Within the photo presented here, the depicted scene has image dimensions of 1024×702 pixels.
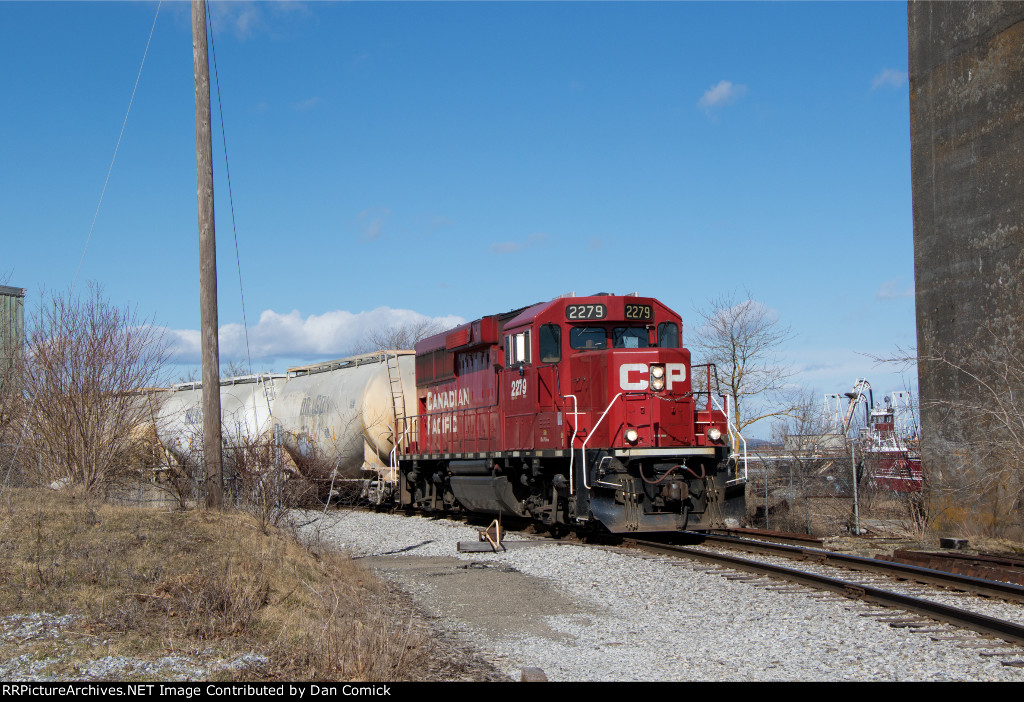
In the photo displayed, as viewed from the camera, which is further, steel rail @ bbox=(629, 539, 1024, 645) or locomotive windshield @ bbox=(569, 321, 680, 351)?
locomotive windshield @ bbox=(569, 321, 680, 351)

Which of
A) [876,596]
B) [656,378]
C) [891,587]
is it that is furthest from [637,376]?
[876,596]

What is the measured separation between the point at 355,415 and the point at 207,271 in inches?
394

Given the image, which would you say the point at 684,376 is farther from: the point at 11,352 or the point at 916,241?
the point at 11,352

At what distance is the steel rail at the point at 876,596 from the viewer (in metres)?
7.71

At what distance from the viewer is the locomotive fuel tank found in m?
22.5

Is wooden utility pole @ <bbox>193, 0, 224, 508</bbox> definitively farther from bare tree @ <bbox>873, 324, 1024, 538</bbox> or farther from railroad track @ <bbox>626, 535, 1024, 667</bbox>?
bare tree @ <bbox>873, 324, 1024, 538</bbox>

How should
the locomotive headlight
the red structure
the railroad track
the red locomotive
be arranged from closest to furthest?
the railroad track
the red locomotive
the locomotive headlight
the red structure

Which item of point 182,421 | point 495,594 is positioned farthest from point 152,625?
point 182,421

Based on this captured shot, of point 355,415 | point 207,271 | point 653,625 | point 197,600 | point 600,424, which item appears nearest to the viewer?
point 197,600

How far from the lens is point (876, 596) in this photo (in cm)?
946

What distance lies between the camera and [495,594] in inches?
416

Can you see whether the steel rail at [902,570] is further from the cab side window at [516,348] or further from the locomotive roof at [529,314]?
the locomotive roof at [529,314]

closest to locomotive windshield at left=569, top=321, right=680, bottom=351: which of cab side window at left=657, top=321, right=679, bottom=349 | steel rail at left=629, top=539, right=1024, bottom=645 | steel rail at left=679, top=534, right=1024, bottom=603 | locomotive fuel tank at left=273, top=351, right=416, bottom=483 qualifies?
cab side window at left=657, top=321, right=679, bottom=349

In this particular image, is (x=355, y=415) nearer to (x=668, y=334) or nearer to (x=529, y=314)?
(x=529, y=314)
